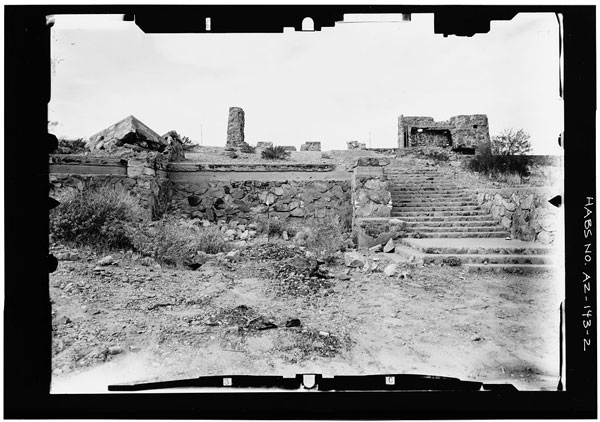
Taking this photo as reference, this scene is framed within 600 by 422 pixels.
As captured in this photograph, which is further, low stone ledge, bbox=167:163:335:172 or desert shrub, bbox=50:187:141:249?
low stone ledge, bbox=167:163:335:172

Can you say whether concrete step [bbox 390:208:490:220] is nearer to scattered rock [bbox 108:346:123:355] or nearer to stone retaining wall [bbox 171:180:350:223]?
stone retaining wall [bbox 171:180:350:223]

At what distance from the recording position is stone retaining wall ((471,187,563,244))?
12.5 feet

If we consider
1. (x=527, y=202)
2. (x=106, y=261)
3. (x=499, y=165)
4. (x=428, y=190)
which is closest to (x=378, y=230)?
(x=527, y=202)

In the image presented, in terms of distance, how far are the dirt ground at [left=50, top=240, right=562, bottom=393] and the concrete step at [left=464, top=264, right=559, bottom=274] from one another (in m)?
0.09

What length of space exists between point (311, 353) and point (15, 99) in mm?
2572

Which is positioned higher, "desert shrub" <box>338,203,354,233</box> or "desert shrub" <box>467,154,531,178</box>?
"desert shrub" <box>467,154,531,178</box>

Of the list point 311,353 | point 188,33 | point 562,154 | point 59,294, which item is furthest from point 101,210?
point 562,154

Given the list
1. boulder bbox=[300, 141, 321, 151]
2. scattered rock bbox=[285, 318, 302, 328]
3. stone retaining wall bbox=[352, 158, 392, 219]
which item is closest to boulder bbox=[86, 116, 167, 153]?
stone retaining wall bbox=[352, 158, 392, 219]

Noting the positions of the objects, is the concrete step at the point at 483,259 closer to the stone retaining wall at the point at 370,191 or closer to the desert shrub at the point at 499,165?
the stone retaining wall at the point at 370,191

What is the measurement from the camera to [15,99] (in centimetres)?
225

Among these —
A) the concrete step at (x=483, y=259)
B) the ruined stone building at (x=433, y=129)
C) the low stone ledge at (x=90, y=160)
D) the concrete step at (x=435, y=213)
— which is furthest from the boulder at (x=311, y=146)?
the concrete step at (x=483, y=259)

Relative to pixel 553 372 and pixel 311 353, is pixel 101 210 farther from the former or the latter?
pixel 553 372

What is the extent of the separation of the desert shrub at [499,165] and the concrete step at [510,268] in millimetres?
4350

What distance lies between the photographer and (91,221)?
13.8 feet
